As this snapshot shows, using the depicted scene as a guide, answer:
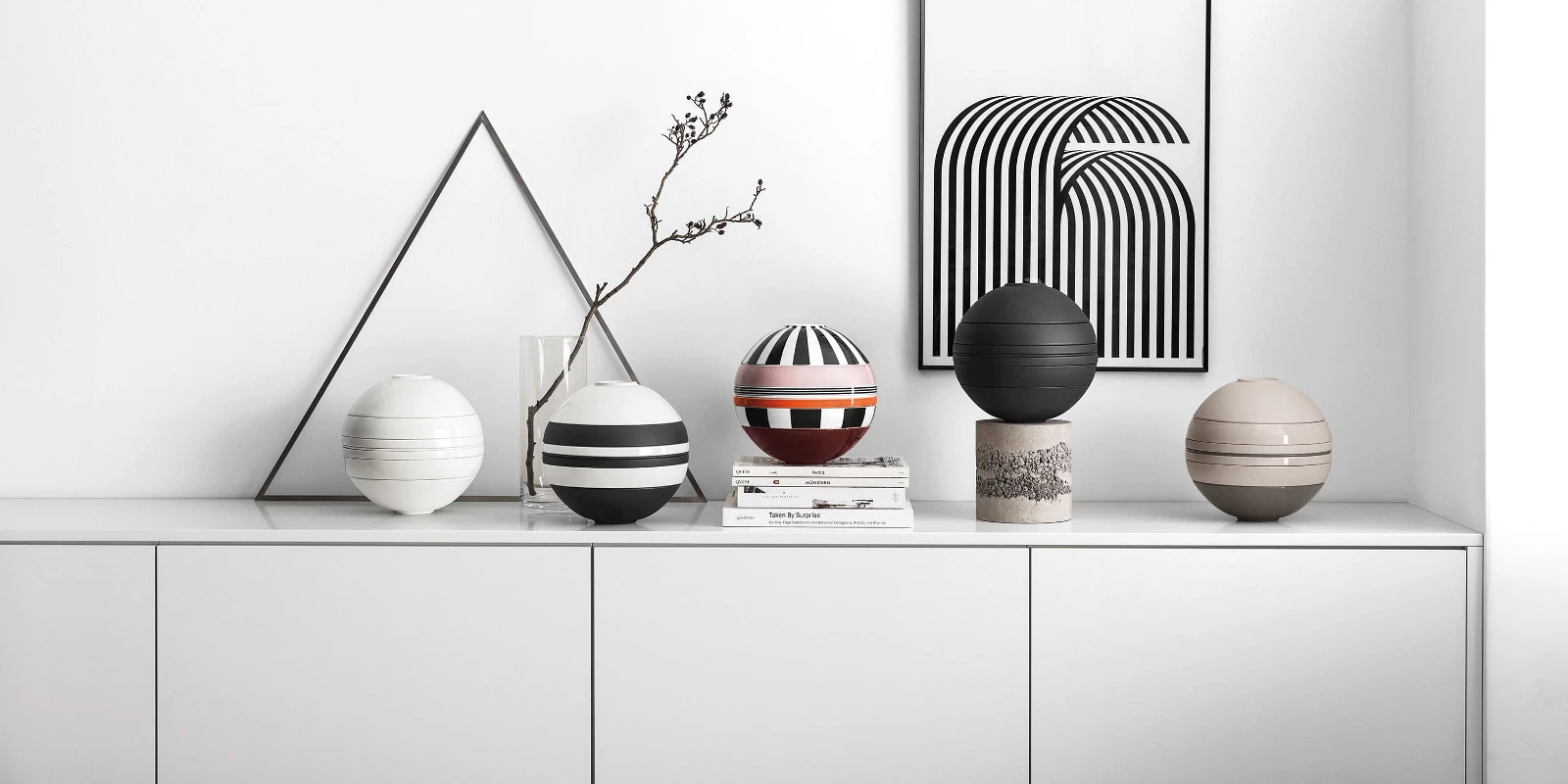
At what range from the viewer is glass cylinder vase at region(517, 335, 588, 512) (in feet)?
5.73

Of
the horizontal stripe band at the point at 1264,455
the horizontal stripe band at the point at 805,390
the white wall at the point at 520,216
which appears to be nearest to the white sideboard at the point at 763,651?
the horizontal stripe band at the point at 1264,455

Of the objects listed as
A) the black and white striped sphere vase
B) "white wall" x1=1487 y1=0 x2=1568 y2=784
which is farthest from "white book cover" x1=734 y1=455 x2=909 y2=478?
"white wall" x1=1487 y1=0 x2=1568 y2=784

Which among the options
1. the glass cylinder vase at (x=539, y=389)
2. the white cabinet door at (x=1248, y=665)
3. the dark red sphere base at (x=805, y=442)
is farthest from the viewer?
the glass cylinder vase at (x=539, y=389)

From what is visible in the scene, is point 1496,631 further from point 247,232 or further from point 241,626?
point 247,232

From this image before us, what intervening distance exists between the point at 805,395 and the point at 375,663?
2.45 ft

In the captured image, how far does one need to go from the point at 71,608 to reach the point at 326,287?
645 millimetres

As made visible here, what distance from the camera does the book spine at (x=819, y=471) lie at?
62.2 inches

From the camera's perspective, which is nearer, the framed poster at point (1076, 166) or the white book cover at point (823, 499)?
the white book cover at point (823, 499)

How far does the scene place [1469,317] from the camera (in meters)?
1.61

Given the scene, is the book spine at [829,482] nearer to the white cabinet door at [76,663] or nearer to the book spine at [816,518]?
the book spine at [816,518]

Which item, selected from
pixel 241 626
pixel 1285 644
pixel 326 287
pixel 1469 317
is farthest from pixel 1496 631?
pixel 326 287

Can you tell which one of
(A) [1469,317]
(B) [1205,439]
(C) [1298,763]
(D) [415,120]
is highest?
(D) [415,120]

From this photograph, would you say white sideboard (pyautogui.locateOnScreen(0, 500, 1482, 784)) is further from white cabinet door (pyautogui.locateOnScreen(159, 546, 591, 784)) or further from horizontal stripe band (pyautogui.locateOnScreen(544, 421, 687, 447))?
horizontal stripe band (pyautogui.locateOnScreen(544, 421, 687, 447))

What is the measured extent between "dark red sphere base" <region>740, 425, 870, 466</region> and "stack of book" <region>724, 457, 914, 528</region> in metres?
0.05
